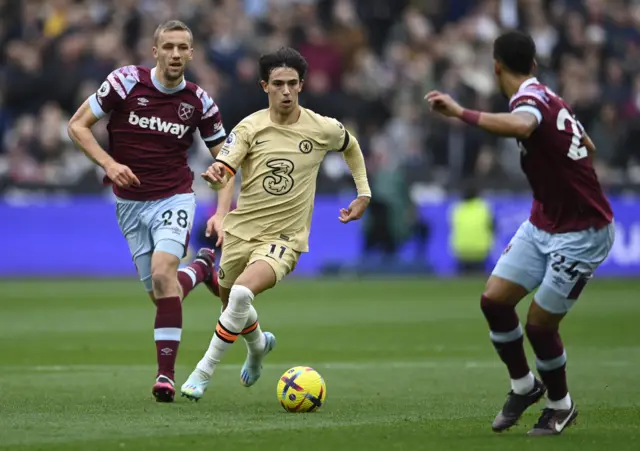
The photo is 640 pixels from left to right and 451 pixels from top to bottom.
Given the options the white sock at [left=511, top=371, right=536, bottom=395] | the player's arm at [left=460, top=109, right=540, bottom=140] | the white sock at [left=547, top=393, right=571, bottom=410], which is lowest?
the white sock at [left=547, top=393, right=571, bottom=410]

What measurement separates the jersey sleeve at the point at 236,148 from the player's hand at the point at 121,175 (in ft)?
2.03

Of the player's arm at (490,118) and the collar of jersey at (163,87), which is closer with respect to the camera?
the player's arm at (490,118)

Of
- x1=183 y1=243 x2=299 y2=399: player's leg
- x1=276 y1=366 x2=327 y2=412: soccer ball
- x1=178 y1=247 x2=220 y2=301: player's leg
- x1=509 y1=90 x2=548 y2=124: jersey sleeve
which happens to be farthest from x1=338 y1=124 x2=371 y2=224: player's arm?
x1=509 y1=90 x2=548 y2=124: jersey sleeve

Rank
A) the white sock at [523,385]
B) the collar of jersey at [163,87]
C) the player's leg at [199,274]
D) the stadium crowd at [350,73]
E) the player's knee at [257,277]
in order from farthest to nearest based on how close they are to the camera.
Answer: the stadium crowd at [350,73] → the player's leg at [199,274] → the collar of jersey at [163,87] → the player's knee at [257,277] → the white sock at [523,385]

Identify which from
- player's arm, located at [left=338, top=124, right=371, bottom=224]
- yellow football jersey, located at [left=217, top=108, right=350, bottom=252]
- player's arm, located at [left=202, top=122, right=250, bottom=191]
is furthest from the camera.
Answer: player's arm, located at [left=338, top=124, right=371, bottom=224]

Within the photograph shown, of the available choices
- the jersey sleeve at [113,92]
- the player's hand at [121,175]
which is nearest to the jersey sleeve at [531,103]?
the player's hand at [121,175]

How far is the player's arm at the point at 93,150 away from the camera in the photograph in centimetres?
910

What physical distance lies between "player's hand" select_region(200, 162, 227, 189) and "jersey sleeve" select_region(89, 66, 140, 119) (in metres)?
1.25

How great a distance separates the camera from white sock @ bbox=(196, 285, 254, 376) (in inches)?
353

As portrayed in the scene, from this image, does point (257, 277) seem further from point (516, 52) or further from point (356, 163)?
point (516, 52)

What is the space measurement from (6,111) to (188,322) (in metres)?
9.40

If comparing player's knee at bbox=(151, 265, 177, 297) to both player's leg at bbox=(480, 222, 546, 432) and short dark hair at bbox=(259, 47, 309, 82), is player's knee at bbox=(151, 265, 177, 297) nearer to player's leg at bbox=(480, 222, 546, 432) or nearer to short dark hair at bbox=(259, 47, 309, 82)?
short dark hair at bbox=(259, 47, 309, 82)

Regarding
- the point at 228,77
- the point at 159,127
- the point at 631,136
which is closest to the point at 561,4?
the point at 631,136

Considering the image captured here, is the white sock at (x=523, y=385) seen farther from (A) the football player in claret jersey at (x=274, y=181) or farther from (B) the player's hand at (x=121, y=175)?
(B) the player's hand at (x=121, y=175)
